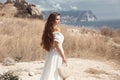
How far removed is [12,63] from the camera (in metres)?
15.5

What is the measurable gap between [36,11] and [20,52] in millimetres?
19279

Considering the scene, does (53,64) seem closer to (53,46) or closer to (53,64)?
(53,64)

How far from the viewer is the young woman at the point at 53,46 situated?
9586 millimetres

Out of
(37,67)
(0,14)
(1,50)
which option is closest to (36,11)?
(0,14)

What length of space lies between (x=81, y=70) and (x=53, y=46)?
4.96 metres

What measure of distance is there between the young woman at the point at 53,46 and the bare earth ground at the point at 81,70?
3.34m

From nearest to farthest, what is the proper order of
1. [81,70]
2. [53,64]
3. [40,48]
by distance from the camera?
[53,64] → [81,70] → [40,48]

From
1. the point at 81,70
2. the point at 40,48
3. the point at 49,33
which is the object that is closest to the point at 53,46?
the point at 49,33

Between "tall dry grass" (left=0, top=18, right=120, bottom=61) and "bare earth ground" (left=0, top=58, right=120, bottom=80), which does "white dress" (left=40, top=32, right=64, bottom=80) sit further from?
"tall dry grass" (left=0, top=18, right=120, bottom=61)

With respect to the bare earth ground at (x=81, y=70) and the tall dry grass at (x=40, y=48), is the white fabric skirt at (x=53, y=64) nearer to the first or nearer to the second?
the bare earth ground at (x=81, y=70)

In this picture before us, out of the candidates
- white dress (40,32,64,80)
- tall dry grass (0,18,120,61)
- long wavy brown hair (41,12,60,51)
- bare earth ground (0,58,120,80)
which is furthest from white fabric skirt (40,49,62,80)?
tall dry grass (0,18,120,61)

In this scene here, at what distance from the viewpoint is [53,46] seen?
31.7 feet

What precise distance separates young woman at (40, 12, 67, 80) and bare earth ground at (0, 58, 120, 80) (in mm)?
3343

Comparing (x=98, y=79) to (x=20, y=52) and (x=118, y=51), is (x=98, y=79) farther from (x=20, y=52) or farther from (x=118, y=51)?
(x=118, y=51)
